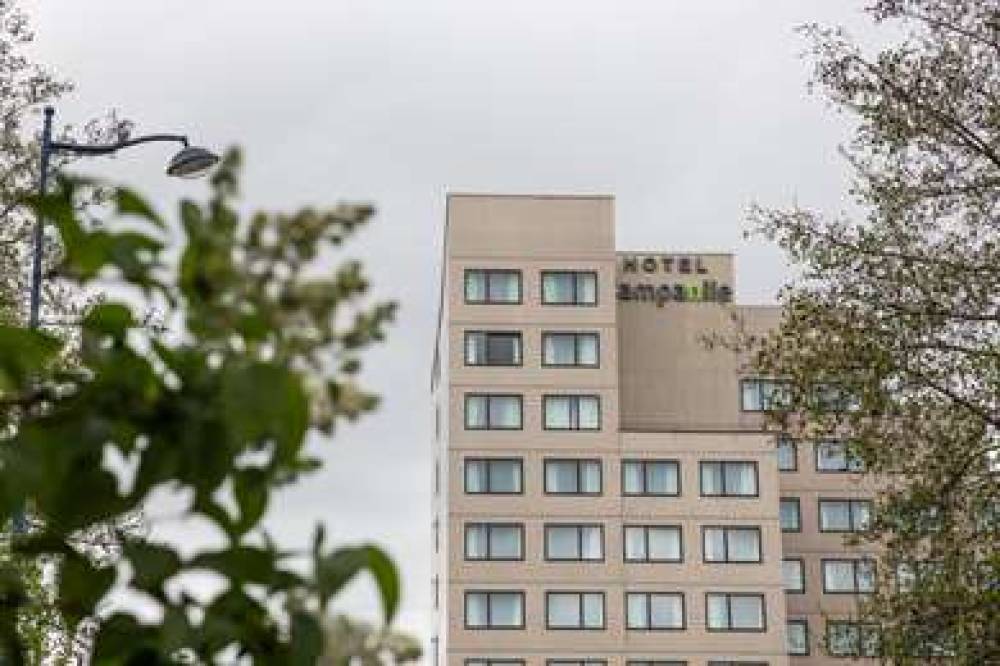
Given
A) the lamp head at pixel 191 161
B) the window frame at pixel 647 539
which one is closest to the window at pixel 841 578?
the window frame at pixel 647 539

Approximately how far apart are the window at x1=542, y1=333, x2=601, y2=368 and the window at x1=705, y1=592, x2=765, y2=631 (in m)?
12.8

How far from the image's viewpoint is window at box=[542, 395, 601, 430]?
87.3m

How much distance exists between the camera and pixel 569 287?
8931 centimetres

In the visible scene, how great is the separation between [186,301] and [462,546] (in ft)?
273

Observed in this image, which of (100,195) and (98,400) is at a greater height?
(100,195)

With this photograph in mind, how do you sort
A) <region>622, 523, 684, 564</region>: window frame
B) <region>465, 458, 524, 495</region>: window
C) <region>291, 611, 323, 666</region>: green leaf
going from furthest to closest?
1. <region>465, 458, 524, 495</region>: window
2. <region>622, 523, 684, 564</region>: window frame
3. <region>291, 611, 323, 666</region>: green leaf

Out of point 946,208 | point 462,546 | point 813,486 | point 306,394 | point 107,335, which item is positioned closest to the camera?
point 306,394

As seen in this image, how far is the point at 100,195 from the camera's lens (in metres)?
23.8

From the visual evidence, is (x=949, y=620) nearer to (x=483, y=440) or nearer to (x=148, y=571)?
(x=148, y=571)

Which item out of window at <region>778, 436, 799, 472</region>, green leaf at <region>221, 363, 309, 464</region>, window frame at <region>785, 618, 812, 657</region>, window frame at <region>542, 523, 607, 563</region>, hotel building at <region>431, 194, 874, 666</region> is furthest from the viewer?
window at <region>778, 436, 799, 472</region>

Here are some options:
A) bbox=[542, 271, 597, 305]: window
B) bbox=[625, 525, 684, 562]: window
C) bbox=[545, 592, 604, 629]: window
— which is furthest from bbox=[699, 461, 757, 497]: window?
bbox=[542, 271, 597, 305]: window

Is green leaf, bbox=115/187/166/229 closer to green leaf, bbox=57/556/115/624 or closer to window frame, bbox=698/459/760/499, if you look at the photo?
green leaf, bbox=57/556/115/624

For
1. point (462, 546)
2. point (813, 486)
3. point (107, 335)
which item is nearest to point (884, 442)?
point (107, 335)

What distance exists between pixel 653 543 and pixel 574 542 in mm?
3862
